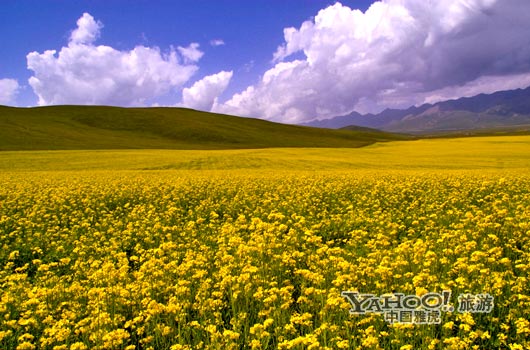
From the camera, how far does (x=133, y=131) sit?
7675 centimetres

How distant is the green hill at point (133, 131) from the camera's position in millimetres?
58281

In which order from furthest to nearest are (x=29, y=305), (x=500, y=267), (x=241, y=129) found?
(x=241, y=129)
(x=500, y=267)
(x=29, y=305)

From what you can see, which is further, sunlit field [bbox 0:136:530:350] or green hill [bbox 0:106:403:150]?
green hill [bbox 0:106:403:150]

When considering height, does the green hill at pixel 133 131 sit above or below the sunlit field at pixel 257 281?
above

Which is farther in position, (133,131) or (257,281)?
(133,131)

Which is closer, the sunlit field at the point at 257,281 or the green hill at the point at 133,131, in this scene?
the sunlit field at the point at 257,281

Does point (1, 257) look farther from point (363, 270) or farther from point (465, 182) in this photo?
point (465, 182)

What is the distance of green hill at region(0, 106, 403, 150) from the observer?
58.3 m

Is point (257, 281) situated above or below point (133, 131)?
below

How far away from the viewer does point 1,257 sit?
8.61 m

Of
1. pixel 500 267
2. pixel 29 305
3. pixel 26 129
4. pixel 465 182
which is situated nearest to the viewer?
pixel 29 305

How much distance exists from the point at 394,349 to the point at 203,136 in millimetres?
73970

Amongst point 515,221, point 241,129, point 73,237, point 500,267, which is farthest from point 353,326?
point 241,129

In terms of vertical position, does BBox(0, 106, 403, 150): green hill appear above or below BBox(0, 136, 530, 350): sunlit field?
above
